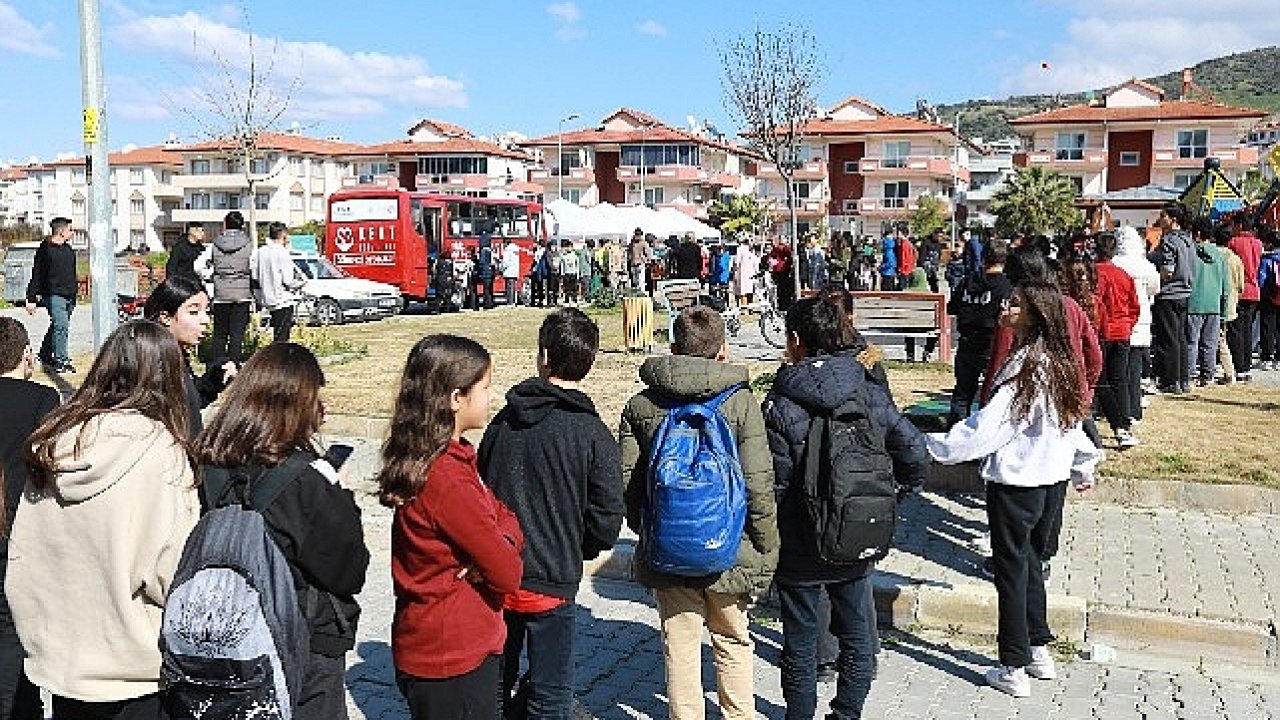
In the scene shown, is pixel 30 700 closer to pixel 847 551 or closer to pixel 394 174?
pixel 847 551

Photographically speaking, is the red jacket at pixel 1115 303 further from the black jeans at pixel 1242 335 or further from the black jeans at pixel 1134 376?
the black jeans at pixel 1242 335

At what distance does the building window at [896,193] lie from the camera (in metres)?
78.1

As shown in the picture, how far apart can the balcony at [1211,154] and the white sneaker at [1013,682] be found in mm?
73019

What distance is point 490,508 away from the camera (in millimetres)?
3482

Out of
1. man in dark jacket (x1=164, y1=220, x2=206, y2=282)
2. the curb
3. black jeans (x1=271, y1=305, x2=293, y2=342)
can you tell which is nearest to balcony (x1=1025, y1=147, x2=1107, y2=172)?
black jeans (x1=271, y1=305, x2=293, y2=342)

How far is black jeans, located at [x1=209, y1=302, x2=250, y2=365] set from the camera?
12688 millimetres

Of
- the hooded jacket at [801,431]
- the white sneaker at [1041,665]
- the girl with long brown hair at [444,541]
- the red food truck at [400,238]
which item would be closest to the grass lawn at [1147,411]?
the hooded jacket at [801,431]

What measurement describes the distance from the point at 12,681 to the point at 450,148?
268ft

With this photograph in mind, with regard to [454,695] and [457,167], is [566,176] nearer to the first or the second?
[457,167]

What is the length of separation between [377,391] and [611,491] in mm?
9299

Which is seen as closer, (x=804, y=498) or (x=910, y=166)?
(x=804, y=498)

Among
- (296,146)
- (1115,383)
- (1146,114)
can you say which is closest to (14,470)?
(1115,383)

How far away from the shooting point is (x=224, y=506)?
3.02m

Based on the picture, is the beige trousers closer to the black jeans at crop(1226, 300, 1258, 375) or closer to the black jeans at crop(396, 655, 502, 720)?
the black jeans at crop(396, 655, 502, 720)
